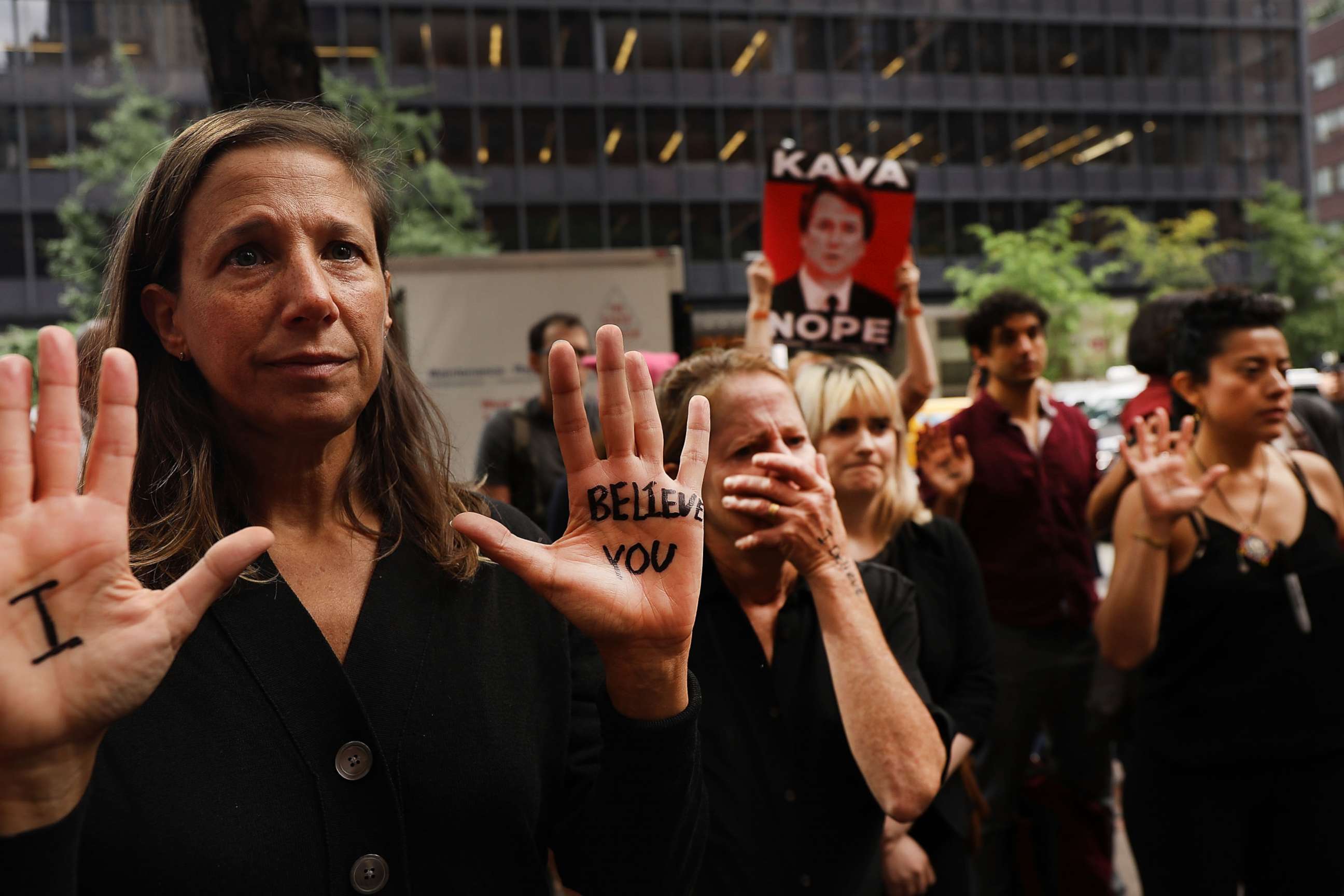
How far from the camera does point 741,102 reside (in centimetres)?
3944

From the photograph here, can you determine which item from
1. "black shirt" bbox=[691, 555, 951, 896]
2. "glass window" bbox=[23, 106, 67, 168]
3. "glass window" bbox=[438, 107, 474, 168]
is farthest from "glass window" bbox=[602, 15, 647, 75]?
"black shirt" bbox=[691, 555, 951, 896]

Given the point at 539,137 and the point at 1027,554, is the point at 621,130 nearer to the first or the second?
the point at 539,137

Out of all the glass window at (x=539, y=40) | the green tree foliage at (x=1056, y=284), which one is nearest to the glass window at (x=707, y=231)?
the glass window at (x=539, y=40)

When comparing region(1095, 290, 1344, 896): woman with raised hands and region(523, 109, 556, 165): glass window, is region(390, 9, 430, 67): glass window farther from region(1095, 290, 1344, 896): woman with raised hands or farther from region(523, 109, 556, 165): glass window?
region(1095, 290, 1344, 896): woman with raised hands

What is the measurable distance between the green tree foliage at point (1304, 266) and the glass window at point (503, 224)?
80.3 feet

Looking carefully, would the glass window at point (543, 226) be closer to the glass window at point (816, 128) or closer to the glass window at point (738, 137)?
the glass window at point (738, 137)

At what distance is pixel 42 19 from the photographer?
115 ft

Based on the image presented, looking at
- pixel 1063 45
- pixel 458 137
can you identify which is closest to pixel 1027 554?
pixel 458 137

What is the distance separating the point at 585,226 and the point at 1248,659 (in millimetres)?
35658

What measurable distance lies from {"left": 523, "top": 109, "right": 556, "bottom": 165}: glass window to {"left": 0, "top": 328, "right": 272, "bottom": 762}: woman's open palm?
123ft

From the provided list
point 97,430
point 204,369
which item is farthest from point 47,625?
point 204,369

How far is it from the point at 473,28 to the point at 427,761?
3920 cm

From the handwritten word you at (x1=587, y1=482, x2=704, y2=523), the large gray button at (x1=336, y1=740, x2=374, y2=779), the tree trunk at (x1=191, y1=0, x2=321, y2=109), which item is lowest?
the large gray button at (x1=336, y1=740, x2=374, y2=779)

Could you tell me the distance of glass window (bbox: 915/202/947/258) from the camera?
131ft
